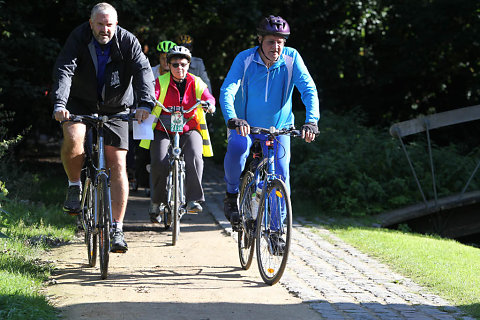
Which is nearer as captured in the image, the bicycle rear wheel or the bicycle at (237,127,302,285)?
the bicycle at (237,127,302,285)

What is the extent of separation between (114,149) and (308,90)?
168cm

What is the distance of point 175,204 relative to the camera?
740 centimetres

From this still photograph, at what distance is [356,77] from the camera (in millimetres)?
17406

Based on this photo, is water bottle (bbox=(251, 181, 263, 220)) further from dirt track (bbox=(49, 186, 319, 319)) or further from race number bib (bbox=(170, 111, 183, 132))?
race number bib (bbox=(170, 111, 183, 132))

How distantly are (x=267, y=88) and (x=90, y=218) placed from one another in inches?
72.2

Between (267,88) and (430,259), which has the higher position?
(267,88)

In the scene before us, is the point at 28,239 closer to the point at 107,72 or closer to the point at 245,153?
the point at 107,72

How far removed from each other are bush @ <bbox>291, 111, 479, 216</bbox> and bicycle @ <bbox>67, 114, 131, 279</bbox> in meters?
4.39

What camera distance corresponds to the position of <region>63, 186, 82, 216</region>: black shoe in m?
6.20

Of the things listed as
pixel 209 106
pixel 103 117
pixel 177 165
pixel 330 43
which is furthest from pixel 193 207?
pixel 330 43

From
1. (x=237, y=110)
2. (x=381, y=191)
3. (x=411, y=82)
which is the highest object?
(x=411, y=82)

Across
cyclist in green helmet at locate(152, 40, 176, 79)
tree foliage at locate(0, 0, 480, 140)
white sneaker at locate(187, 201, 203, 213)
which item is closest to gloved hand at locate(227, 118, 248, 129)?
white sneaker at locate(187, 201, 203, 213)

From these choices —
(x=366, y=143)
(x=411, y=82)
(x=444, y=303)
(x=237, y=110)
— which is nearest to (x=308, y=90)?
(x=237, y=110)

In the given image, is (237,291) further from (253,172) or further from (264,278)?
(253,172)
